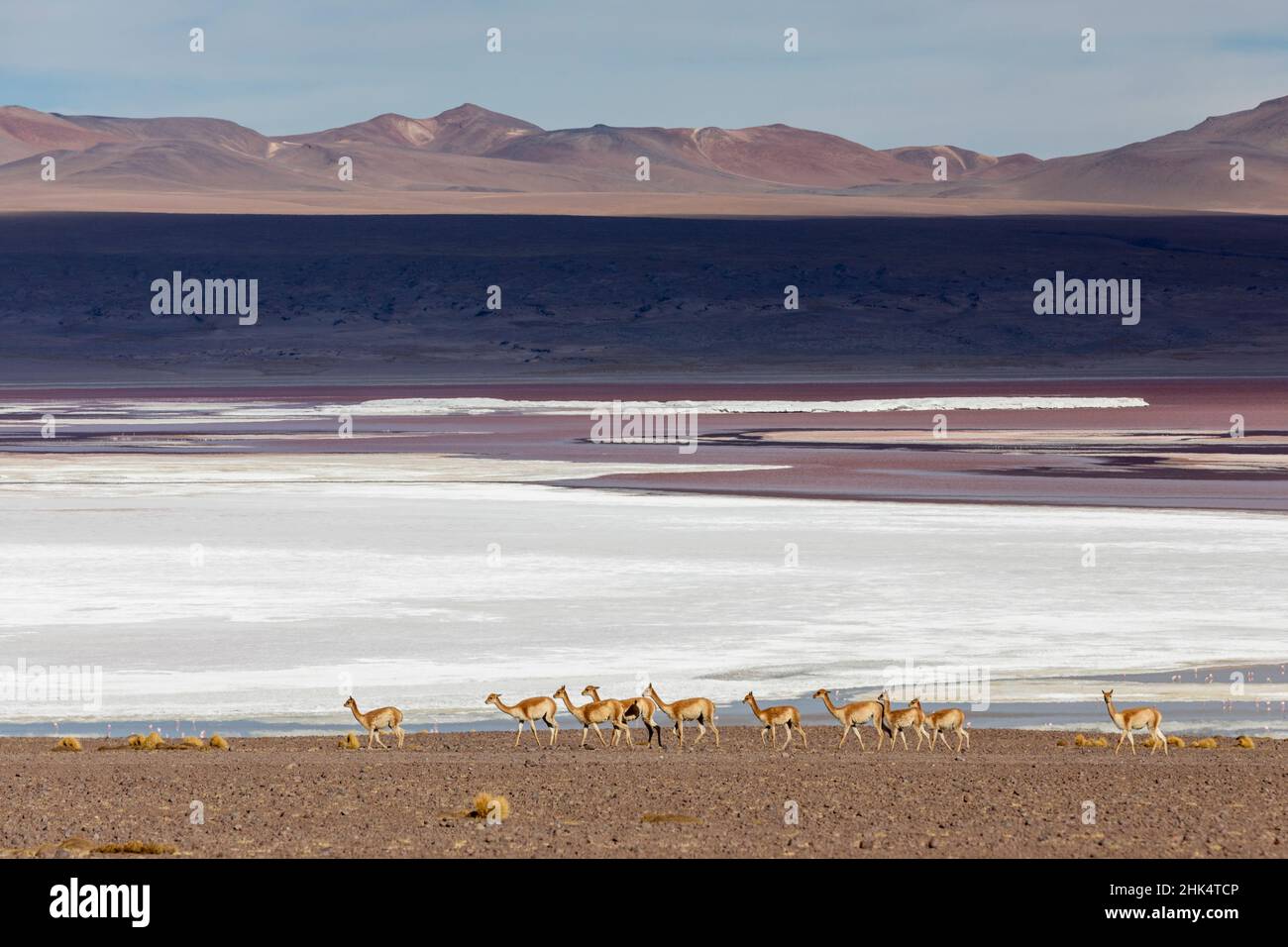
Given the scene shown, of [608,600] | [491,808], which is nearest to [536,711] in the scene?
[491,808]

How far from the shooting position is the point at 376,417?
161 feet

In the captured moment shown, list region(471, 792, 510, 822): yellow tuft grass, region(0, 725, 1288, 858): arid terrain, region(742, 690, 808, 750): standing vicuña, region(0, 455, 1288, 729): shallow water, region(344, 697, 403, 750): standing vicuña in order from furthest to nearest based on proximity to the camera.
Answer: region(0, 455, 1288, 729): shallow water → region(344, 697, 403, 750): standing vicuña → region(742, 690, 808, 750): standing vicuña → region(471, 792, 510, 822): yellow tuft grass → region(0, 725, 1288, 858): arid terrain

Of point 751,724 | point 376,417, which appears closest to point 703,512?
point 751,724

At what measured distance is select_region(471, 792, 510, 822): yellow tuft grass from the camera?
841 centimetres

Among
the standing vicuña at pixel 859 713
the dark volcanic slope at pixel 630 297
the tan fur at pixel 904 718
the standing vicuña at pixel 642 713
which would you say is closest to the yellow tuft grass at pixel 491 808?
the standing vicuña at pixel 642 713

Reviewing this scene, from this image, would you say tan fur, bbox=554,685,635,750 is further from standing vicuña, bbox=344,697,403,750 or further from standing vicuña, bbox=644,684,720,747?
standing vicuña, bbox=344,697,403,750

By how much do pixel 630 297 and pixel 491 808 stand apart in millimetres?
93378

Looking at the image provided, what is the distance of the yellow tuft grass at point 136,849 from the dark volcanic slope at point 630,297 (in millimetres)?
72003

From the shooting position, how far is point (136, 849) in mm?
7641

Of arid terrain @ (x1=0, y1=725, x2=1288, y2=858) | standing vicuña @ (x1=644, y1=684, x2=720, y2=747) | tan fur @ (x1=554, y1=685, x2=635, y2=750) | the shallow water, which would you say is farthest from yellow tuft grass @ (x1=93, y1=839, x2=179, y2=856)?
the shallow water

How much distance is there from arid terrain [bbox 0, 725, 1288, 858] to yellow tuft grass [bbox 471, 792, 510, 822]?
0.06 metres

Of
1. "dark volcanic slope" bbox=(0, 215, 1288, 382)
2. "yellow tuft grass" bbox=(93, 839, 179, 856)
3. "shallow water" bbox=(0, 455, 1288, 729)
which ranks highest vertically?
"dark volcanic slope" bbox=(0, 215, 1288, 382)

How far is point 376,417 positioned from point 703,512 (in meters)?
26.7

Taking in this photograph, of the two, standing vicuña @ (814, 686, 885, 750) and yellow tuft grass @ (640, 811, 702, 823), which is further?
standing vicuña @ (814, 686, 885, 750)
